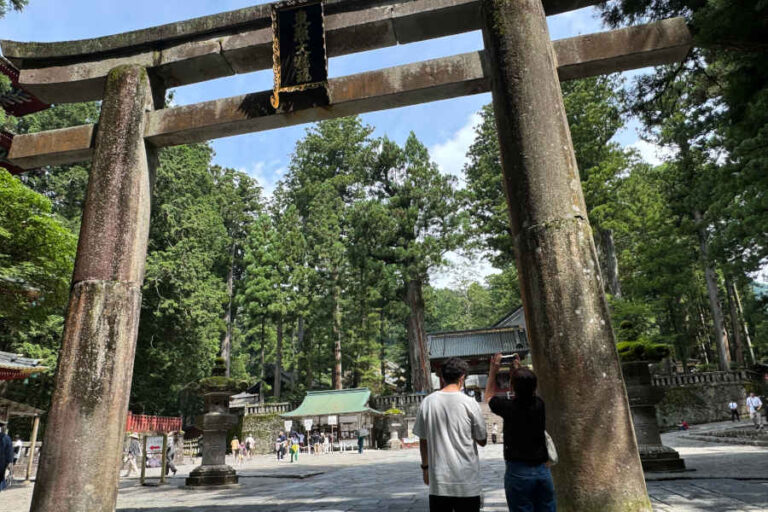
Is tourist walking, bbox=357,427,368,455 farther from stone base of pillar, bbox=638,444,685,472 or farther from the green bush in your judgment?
the green bush

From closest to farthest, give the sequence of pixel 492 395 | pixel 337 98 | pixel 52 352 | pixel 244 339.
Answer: pixel 492 395
pixel 337 98
pixel 52 352
pixel 244 339

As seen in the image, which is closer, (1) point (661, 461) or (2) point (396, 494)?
(2) point (396, 494)

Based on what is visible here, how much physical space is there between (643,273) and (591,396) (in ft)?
90.5

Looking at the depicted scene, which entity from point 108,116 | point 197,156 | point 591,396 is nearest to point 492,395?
point 591,396

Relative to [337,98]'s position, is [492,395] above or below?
below

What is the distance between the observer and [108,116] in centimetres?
504

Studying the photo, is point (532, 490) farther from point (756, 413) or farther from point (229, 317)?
point (229, 317)

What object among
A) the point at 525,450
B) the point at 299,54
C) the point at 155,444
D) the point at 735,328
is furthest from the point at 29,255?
the point at 735,328

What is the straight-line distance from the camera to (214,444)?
33.6 ft

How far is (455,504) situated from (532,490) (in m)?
0.46

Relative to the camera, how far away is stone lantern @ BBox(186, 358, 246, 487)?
9.74 meters

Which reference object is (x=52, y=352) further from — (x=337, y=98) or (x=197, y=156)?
(x=337, y=98)

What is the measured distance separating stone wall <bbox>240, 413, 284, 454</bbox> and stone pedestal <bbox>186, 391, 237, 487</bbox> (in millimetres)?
16410

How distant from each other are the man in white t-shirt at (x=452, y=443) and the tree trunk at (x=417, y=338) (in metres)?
23.6
